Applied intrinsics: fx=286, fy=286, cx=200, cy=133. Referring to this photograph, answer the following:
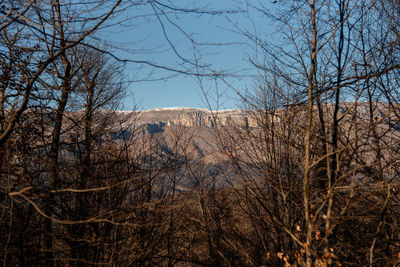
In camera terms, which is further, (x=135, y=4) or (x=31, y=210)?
(x=31, y=210)

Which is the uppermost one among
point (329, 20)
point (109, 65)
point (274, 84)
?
point (109, 65)

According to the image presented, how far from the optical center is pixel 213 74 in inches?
89.4

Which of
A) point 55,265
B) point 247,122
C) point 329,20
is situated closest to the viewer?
point 329,20

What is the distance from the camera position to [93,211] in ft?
13.1

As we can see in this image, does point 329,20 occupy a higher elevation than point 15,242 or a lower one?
higher

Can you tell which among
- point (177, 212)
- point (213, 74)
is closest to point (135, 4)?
point (213, 74)

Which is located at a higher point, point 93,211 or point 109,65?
point 109,65

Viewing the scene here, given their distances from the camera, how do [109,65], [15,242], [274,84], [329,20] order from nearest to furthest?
[15,242], [329,20], [274,84], [109,65]

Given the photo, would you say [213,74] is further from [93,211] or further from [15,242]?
[15,242]

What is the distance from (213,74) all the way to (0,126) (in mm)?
4122

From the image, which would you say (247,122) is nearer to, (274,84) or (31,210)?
(274,84)

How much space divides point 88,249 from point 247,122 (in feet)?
14.8

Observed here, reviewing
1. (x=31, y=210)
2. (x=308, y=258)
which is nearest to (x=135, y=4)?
(x=308, y=258)

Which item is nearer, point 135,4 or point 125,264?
point 135,4
